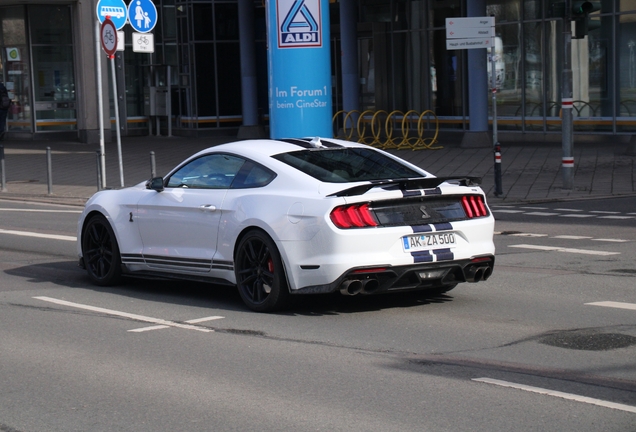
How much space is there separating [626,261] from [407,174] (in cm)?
341

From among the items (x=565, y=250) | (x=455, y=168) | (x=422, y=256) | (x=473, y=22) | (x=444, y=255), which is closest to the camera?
(x=422, y=256)

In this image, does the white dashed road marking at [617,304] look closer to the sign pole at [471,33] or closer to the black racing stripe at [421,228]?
the black racing stripe at [421,228]

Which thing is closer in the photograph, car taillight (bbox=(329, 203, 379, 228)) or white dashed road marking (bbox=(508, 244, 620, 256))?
car taillight (bbox=(329, 203, 379, 228))

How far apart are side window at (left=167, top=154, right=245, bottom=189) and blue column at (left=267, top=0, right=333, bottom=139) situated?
10359 mm

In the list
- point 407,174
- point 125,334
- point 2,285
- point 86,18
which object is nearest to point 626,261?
point 407,174

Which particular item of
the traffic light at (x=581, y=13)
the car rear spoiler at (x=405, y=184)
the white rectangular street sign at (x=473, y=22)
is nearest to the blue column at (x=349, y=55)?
the white rectangular street sign at (x=473, y=22)

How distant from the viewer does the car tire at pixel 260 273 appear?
28.8 ft

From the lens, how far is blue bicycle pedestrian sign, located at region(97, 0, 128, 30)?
64.8ft

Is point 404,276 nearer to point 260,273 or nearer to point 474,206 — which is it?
point 474,206

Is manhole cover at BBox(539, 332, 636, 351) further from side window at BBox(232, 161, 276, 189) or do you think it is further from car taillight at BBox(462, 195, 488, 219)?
side window at BBox(232, 161, 276, 189)

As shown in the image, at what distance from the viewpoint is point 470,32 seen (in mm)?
20688

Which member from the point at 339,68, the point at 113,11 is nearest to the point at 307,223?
the point at 113,11

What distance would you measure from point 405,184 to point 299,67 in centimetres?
1190

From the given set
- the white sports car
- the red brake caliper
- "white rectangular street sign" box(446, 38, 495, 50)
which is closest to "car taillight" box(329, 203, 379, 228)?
the white sports car
